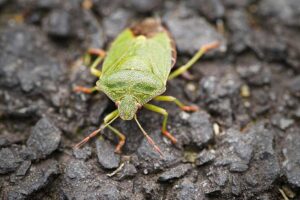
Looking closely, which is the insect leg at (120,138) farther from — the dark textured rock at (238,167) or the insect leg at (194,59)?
the dark textured rock at (238,167)

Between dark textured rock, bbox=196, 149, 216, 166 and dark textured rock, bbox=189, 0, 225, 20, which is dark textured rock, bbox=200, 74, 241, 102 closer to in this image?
dark textured rock, bbox=196, 149, 216, 166

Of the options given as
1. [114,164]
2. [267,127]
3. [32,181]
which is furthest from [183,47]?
[32,181]

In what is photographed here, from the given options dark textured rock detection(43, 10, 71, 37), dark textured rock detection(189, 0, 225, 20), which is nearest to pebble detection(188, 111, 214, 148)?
dark textured rock detection(189, 0, 225, 20)

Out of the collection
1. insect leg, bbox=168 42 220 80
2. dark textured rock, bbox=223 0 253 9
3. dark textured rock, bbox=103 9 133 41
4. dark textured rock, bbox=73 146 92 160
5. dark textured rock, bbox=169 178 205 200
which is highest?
dark textured rock, bbox=223 0 253 9

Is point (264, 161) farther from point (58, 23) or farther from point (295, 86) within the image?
point (58, 23)

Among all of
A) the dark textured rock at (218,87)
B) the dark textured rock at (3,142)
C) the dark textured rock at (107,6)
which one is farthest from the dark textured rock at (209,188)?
the dark textured rock at (107,6)

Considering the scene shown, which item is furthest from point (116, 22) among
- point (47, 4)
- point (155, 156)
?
point (155, 156)

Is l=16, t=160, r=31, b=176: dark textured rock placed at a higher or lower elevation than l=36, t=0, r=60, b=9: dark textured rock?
lower
